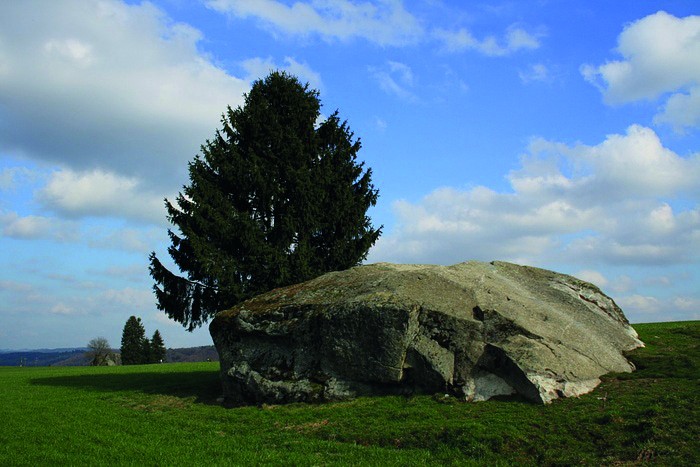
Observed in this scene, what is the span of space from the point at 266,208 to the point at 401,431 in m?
15.7

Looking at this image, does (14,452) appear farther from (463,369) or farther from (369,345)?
(463,369)

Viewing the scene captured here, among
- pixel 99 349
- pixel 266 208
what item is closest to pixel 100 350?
pixel 99 349

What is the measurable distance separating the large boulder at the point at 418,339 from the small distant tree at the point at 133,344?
255 ft

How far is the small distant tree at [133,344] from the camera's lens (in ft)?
290

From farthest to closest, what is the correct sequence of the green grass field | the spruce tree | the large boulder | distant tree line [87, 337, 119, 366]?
distant tree line [87, 337, 119, 366], the spruce tree, the large boulder, the green grass field

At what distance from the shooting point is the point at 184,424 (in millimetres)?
15305

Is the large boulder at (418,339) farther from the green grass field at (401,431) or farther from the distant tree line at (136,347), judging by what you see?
the distant tree line at (136,347)

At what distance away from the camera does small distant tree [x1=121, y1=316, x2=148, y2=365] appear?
88.4 m

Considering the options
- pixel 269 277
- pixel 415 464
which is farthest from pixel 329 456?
pixel 269 277

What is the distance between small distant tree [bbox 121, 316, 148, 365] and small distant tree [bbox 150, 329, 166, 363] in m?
1.73

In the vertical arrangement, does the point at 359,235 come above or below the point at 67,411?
above

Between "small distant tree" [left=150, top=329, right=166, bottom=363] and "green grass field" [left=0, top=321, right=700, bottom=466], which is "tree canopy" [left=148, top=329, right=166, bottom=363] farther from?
Answer: "green grass field" [left=0, top=321, right=700, bottom=466]

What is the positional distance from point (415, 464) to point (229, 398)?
35.4ft

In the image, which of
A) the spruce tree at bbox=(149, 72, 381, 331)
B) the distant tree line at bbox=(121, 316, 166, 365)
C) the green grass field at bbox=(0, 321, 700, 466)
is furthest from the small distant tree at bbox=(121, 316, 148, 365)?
the green grass field at bbox=(0, 321, 700, 466)
